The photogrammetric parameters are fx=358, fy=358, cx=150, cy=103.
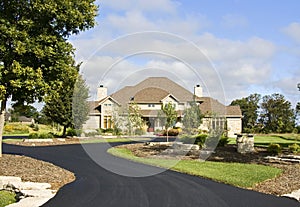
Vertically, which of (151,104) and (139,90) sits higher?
(139,90)

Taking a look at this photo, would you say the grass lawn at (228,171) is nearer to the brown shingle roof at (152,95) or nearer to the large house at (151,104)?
the large house at (151,104)

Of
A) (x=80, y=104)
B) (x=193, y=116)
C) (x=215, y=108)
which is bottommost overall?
(x=193, y=116)

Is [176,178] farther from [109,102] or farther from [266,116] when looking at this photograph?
[266,116]

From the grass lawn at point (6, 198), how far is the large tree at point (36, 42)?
13.5ft

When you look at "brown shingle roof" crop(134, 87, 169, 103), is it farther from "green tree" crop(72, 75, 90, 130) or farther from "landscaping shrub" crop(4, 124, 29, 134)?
"landscaping shrub" crop(4, 124, 29, 134)

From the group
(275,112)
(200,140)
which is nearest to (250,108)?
(275,112)

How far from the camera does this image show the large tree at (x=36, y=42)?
476 inches

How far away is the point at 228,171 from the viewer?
1246 cm

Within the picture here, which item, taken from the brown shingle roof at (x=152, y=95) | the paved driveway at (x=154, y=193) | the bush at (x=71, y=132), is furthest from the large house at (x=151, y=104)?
the paved driveway at (x=154, y=193)

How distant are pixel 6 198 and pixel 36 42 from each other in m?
6.04

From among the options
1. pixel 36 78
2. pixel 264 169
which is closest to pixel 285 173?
pixel 264 169

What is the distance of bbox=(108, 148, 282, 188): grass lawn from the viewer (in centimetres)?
1073

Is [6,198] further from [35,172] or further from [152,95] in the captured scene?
[152,95]

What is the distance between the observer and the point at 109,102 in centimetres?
4031
